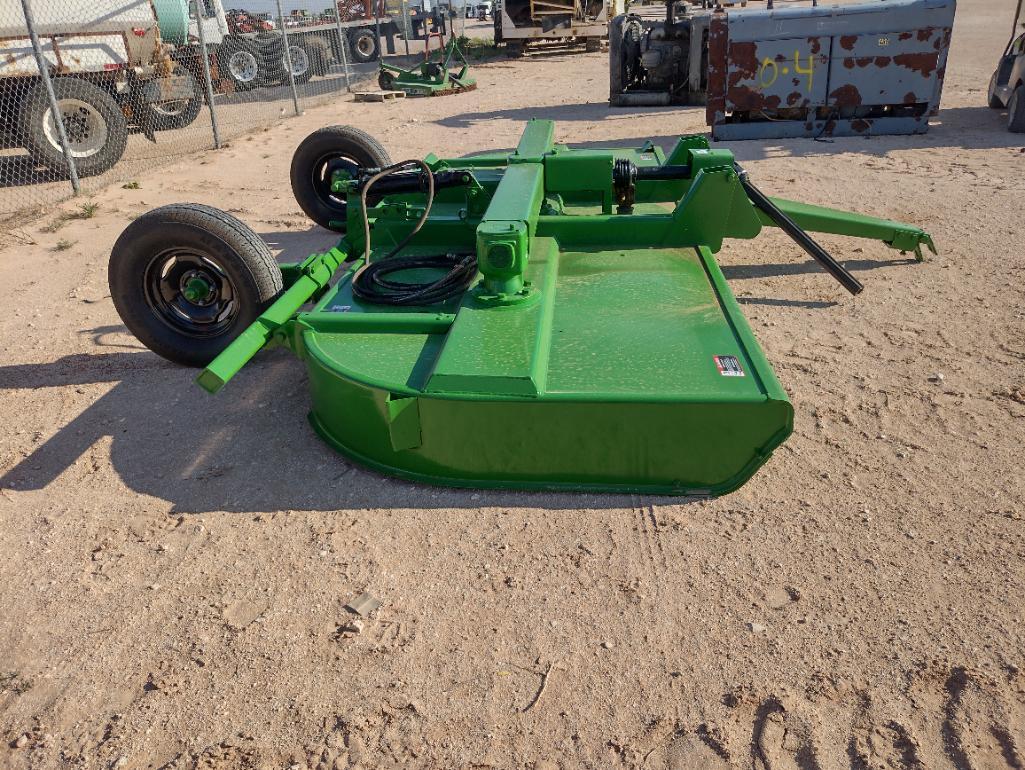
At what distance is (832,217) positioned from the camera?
4.78 metres

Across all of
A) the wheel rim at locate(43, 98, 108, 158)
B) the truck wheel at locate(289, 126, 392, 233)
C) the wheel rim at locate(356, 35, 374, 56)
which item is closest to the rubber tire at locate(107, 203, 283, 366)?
the truck wheel at locate(289, 126, 392, 233)

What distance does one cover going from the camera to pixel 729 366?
2.99 metres

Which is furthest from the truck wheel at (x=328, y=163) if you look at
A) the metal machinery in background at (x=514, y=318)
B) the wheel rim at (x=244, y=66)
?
the wheel rim at (x=244, y=66)

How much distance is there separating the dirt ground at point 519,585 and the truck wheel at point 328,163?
5.92 feet

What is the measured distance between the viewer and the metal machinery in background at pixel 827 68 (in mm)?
8180

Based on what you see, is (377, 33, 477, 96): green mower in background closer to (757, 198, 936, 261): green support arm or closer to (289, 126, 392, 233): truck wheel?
(289, 126, 392, 233): truck wheel

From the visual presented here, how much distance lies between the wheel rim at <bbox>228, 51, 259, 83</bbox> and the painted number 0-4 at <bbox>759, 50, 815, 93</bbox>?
10.8 m

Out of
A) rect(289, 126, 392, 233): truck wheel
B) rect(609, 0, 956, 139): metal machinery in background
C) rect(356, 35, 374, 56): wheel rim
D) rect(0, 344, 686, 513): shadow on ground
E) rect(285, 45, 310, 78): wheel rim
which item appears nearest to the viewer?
rect(0, 344, 686, 513): shadow on ground

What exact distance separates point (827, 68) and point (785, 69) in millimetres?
418

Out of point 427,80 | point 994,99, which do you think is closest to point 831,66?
point 994,99

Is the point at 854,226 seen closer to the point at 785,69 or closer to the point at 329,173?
the point at 329,173

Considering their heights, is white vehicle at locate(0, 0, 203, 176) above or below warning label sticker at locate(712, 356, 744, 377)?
above

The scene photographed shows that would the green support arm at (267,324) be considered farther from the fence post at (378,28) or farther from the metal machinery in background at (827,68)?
the fence post at (378,28)

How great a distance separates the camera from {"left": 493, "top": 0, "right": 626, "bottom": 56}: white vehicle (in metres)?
18.4
